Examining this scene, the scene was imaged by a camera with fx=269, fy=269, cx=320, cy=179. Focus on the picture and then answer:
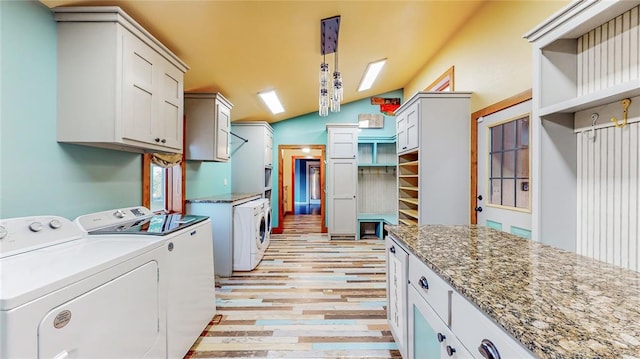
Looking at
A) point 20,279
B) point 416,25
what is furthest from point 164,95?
point 416,25

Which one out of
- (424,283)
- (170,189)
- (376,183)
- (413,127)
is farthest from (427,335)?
(376,183)

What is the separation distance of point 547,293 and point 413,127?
2557mm

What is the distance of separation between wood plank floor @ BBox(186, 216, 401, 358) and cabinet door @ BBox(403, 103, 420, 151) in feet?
5.36

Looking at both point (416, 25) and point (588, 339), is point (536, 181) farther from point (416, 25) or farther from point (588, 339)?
point (416, 25)

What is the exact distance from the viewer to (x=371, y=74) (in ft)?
13.8

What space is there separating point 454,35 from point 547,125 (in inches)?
97.2

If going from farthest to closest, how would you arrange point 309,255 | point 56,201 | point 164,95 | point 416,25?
point 309,255, point 416,25, point 164,95, point 56,201

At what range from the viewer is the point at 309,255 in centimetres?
415

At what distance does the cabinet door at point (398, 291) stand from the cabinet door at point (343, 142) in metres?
3.35

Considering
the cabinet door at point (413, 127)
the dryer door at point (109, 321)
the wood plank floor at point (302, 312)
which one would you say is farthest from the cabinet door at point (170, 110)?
the cabinet door at point (413, 127)

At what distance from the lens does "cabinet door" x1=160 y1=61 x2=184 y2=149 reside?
2.03 metres

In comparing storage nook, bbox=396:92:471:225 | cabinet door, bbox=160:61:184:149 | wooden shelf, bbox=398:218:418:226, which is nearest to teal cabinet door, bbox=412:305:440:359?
storage nook, bbox=396:92:471:225

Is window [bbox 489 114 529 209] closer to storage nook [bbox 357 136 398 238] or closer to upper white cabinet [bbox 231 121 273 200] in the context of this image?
storage nook [bbox 357 136 398 238]

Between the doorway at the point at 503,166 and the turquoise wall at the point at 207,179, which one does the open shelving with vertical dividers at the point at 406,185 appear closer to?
the doorway at the point at 503,166
